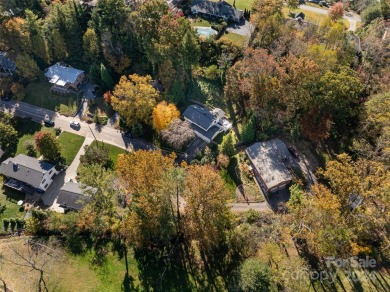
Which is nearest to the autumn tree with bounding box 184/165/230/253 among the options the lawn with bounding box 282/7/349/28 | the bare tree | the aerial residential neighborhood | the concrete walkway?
the aerial residential neighborhood

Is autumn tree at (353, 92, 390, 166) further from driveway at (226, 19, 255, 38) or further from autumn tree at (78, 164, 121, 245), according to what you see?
driveway at (226, 19, 255, 38)

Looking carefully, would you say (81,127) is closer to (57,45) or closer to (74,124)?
(74,124)

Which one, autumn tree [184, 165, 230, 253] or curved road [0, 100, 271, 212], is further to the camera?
curved road [0, 100, 271, 212]

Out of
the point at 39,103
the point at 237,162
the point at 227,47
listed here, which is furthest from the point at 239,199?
the point at 39,103

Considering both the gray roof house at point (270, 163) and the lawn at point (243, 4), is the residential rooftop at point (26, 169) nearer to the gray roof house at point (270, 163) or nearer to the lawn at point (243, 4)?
the gray roof house at point (270, 163)

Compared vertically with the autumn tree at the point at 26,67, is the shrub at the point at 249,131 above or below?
above

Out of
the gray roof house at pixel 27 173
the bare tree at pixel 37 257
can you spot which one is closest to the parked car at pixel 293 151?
the bare tree at pixel 37 257

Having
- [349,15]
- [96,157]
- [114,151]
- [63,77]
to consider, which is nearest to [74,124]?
[114,151]
